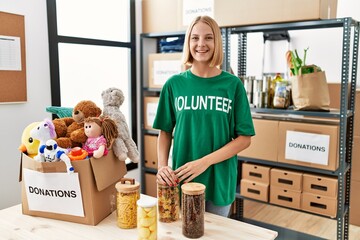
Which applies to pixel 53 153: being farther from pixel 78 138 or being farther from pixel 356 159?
pixel 356 159

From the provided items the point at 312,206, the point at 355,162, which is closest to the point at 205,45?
the point at 312,206

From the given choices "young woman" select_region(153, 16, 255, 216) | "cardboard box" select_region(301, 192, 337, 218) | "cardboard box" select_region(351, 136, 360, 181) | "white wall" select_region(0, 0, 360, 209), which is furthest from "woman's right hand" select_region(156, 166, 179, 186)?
"cardboard box" select_region(351, 136, 360, 181)

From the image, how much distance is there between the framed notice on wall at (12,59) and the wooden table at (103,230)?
0.99m

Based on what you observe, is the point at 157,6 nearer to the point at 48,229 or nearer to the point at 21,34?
the point at 21,34

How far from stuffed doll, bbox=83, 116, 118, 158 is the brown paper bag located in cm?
141

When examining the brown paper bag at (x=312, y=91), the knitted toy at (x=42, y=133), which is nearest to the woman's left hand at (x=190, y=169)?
the knitted toy at (x=42, y=133)

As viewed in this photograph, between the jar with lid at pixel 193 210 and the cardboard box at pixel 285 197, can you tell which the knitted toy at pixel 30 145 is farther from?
the cardboard box at pixel 285 197

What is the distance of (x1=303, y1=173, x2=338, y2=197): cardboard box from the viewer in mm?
2238

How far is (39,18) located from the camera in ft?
7.17

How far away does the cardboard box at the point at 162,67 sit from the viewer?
111 inches

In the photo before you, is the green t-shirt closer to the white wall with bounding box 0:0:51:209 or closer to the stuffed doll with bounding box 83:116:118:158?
the stuffed doll with bounding box 83:116:118:158

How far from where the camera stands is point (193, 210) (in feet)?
3.54

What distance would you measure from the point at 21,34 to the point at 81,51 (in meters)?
0.61

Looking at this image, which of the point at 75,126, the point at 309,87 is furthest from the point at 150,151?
the point at 75,126
